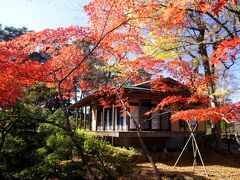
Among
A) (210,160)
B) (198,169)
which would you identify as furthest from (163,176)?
(210,160)

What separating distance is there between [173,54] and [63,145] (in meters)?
8.56

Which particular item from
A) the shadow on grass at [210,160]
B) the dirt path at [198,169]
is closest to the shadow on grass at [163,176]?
the dirt path at [198,169]

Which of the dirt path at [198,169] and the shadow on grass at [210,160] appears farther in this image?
the shadow on grass at [210,160]

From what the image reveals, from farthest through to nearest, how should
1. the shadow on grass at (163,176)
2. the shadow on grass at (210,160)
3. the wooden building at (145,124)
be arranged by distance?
the wooden building at (145,124)
the shadow on grass at (210,160)
the shadow on grass at (163,176)

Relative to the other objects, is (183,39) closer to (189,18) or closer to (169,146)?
(189,18)

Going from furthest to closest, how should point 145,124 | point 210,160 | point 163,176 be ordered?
1. point 145,124
2. point 210,160
3. point 163,176

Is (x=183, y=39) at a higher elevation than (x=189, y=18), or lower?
lower

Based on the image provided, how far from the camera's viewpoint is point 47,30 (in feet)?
28.5

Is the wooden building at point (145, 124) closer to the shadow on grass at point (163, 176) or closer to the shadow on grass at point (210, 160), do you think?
the shadow on grass at point (210, 160)

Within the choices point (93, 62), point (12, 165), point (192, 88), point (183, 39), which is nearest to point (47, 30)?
point (12, 165)

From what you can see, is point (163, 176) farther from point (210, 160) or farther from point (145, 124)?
point (145, 124)

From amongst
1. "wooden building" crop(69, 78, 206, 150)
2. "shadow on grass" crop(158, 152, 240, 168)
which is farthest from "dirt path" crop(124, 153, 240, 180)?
"wooden building" crop(69, 78, 206, 150)

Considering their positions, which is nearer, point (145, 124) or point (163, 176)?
point (163, 176)

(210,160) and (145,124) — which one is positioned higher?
(145,124)
